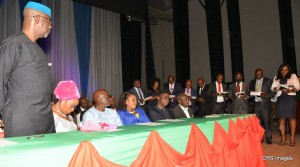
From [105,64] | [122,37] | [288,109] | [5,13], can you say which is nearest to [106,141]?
[288,109]

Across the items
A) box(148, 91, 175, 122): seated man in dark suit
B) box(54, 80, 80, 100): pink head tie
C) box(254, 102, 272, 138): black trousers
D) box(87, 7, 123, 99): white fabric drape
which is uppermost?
box(87, 7, 123, 99): white fabric drape

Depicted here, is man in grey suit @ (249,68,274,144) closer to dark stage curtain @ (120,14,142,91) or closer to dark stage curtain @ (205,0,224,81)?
dark stage curtain @ (205,0,224,81)

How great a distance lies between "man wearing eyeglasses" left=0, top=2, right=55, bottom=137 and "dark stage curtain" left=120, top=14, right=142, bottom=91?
7.03 m

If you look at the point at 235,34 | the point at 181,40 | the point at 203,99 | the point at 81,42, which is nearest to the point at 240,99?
the point at 203,99

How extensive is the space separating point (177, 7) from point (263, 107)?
577 centimetres

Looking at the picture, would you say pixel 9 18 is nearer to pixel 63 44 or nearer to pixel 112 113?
pixel 63 44

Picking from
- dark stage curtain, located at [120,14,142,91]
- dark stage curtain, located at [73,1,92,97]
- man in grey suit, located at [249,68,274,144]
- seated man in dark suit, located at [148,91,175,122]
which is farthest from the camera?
dark stage curtain, located at [120,14,142,91]

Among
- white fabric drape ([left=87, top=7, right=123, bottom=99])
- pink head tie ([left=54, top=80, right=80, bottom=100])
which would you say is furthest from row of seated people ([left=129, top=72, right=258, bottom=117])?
pink head tie ([left=54, top=80, right=80, bottom=100])

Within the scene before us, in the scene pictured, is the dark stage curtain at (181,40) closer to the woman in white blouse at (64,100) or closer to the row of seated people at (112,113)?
the row of seated people at (112,113)

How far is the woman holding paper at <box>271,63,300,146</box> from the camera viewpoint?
488 cm

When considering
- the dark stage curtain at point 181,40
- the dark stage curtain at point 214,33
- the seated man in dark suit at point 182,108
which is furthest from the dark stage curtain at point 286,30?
the seated man in dark suit at point 182,108

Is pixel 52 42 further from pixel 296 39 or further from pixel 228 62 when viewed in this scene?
pixel 296 39

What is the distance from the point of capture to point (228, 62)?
9555 mm

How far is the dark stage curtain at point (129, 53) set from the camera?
876cm
